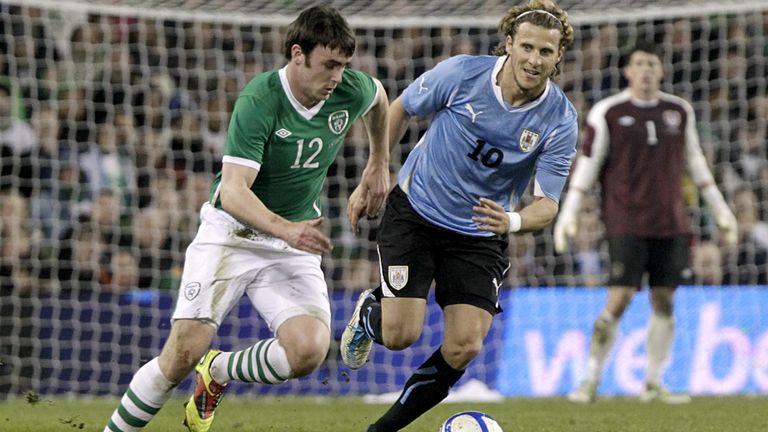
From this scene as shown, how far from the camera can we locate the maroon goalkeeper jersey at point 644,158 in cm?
898

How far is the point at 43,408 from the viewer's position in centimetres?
849

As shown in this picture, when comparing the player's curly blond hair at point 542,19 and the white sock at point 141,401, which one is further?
the player's curly blond hair at point 542,19

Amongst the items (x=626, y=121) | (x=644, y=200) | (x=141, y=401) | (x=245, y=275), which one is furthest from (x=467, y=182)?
(x=626, y=121)

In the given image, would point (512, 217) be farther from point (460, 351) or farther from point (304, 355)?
point (304, 355)

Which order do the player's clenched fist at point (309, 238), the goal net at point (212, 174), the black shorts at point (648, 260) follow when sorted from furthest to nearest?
the goal net at point (212, 174) < the black shorts at point (648, 260) < the player's clenched fist at point (309, 238)

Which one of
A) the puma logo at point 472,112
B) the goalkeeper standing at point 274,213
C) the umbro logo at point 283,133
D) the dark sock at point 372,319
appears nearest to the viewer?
the goalkeeper standing at point 274,213

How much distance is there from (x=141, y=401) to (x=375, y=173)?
151 centimetres

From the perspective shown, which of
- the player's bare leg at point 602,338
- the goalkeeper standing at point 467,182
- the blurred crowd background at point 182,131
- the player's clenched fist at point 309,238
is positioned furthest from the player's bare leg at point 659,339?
the player's clenched fist at point 309,238

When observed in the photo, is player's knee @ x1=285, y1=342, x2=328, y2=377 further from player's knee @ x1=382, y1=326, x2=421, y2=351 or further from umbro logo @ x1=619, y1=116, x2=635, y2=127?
umbro logo @ x1=619, y1=116, x2=635, y2=127

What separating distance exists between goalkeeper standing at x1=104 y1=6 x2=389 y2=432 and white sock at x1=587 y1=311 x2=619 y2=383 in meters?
3.38

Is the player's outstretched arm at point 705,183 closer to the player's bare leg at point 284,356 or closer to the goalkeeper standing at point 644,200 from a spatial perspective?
the goalkeeper standing at point 644,200

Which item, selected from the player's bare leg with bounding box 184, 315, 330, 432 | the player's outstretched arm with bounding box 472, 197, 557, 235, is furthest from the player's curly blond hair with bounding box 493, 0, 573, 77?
the player's bare leg with bounding box 184, 315, 330, 432

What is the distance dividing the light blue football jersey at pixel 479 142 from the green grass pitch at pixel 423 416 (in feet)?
4.70

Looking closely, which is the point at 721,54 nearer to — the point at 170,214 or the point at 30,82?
the point at 170,214
